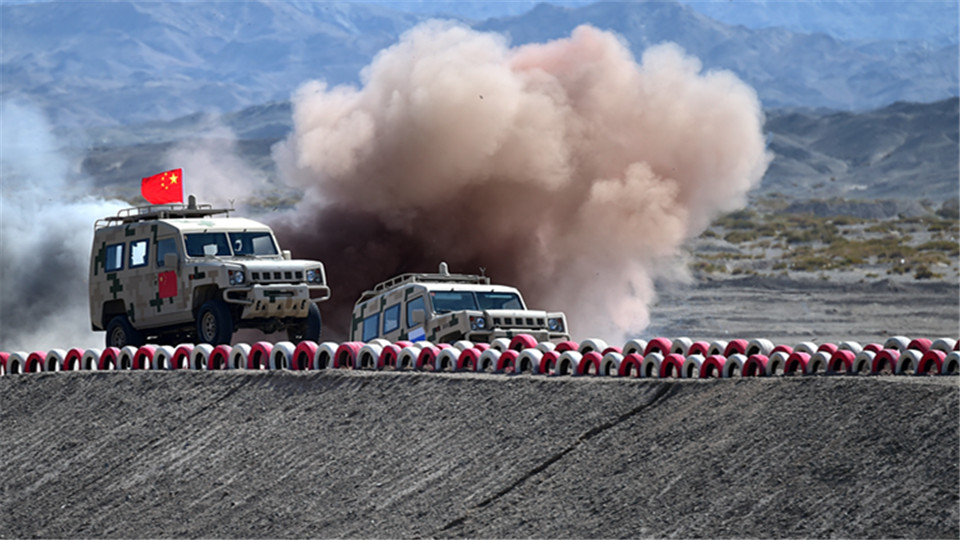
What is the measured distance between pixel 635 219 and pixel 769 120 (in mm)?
161469

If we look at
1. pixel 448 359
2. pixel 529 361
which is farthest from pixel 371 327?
pixel 529 361

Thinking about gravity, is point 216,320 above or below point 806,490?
above

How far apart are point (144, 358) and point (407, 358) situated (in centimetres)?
495

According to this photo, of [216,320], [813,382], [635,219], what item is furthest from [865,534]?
[635,219]

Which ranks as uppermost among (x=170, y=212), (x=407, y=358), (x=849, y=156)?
(x=849, y=156)

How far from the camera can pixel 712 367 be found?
17.4m

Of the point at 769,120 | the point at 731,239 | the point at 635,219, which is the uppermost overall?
the point at 769,120

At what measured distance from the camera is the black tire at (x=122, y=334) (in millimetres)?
26656

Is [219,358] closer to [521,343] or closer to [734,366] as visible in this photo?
[521,343]

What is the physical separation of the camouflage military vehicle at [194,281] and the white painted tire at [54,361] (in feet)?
6.28

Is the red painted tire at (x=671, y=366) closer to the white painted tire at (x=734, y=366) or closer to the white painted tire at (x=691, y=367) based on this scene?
the white painted tire at (x=691, y=367)

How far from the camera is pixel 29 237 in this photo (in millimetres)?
40906

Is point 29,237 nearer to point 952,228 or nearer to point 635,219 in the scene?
point 635,219

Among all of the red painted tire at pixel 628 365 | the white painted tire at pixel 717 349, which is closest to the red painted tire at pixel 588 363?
the red painted tire at pixel 628 365
